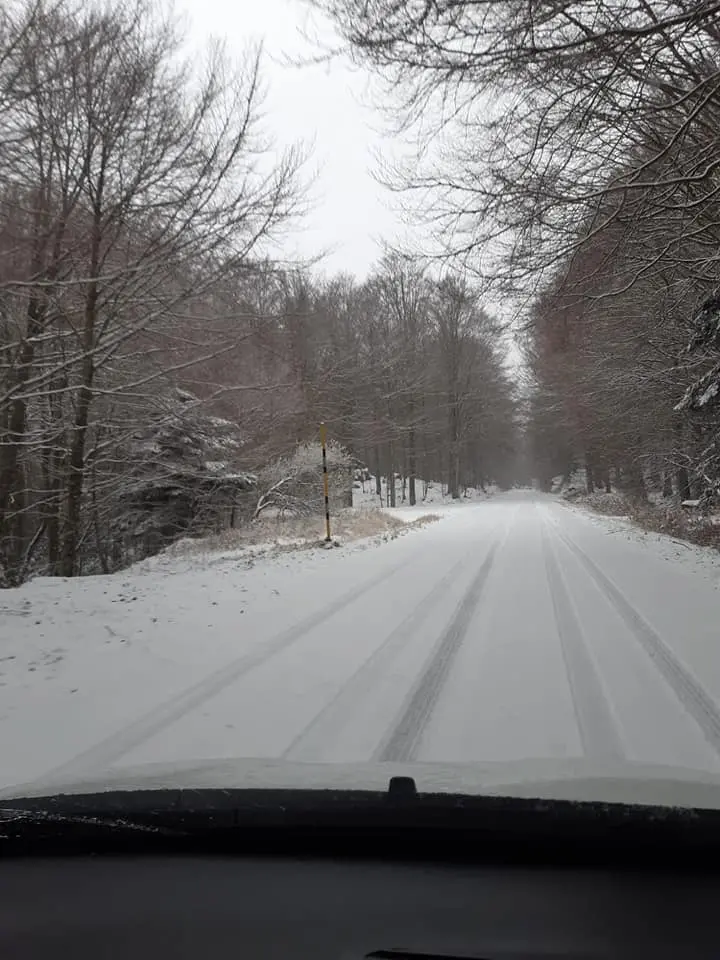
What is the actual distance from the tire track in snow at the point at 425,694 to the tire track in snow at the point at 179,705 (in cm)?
153

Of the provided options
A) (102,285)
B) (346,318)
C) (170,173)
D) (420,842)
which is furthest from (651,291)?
(346,318)

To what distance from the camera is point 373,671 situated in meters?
5.85

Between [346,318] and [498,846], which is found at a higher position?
[346,318]

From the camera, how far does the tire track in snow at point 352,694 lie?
167 inches

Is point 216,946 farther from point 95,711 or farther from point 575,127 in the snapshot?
point 575,127

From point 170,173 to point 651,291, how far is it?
30.5 ft

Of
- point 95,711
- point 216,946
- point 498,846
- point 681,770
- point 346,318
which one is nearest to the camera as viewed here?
point 216,946

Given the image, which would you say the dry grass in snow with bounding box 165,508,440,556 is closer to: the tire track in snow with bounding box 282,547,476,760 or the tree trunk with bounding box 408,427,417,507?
the tire track in snow with bounding box 282,547,476,760

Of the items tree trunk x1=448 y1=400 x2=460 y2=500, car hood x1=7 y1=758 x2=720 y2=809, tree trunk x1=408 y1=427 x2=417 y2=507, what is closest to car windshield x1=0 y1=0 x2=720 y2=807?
car hood x1=7 y1=758 x2=720 y2=809

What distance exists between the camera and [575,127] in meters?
6.89

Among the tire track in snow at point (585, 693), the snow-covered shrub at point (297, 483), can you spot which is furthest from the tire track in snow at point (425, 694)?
the snow-covered shrub at point (297, 483)

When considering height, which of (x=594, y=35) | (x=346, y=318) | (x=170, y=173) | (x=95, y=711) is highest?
(x=346, y=318)

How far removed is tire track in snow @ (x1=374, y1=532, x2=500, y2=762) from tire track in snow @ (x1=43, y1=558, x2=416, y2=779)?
1.53 metres

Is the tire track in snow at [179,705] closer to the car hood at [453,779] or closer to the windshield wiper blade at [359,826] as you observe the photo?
the car hood at [453,779]
